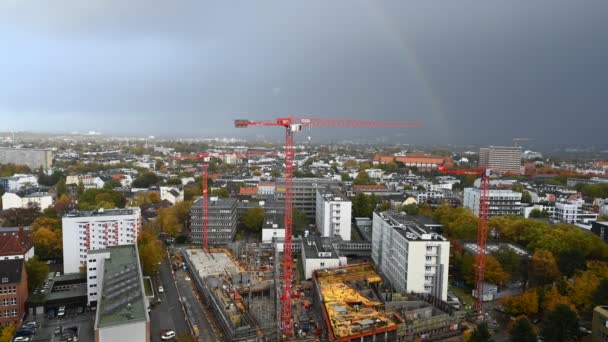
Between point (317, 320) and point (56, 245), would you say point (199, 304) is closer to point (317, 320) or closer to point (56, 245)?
point (317, 320)

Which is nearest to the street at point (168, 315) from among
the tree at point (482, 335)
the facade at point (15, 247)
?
the facade at point (15, 247)

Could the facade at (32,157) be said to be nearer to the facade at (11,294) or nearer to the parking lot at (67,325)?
the facade at (11,294)

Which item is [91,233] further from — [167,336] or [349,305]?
[349,305]

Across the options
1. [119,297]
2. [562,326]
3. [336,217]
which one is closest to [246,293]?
[119,297]

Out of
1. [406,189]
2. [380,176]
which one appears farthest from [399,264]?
[380,176]

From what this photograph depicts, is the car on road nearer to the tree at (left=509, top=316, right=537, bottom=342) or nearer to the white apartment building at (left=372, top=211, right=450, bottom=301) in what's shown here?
the white apartment building at (left=372, top=211, right=450, bottom=301)
